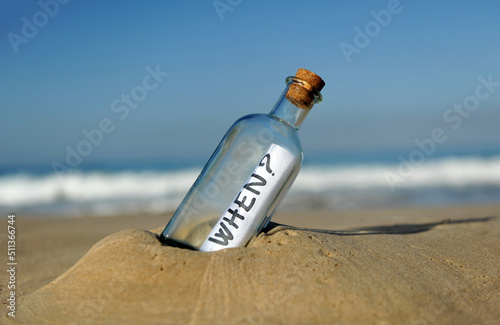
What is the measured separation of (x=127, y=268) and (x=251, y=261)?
461 millimetres

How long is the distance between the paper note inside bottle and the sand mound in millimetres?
98

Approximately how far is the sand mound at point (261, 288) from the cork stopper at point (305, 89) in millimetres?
574

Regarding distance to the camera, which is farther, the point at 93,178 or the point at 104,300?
the point at 93,178

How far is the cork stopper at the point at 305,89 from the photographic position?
1.85 metres

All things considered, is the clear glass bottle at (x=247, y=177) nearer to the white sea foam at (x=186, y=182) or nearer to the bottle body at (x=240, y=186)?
the bottle body at (x=240, y=186)

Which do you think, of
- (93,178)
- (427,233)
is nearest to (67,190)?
(93,178)

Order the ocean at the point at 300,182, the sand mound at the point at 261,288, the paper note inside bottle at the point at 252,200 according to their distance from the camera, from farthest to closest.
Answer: the ocean at the point at 300,182 → the paper note inside bottle at the point at 252,200 → the sand mound at the point at 261,288

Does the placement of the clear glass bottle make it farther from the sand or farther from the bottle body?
the sand

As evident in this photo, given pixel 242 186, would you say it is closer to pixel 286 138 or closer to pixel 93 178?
pixel 286 138

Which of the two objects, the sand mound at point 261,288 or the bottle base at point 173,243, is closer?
the sand mound at point 261,288

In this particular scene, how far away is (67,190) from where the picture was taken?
1535cm

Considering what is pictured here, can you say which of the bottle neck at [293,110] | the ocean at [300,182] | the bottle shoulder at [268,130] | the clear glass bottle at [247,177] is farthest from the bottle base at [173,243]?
the ocean at [300,182]

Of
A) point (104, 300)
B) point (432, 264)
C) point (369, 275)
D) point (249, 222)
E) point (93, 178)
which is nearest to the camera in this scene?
point (104, 300)

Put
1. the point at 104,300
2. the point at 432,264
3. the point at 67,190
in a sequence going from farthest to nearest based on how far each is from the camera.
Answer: the point at 67,190 < the point at 432,264 < the point at 104,300
